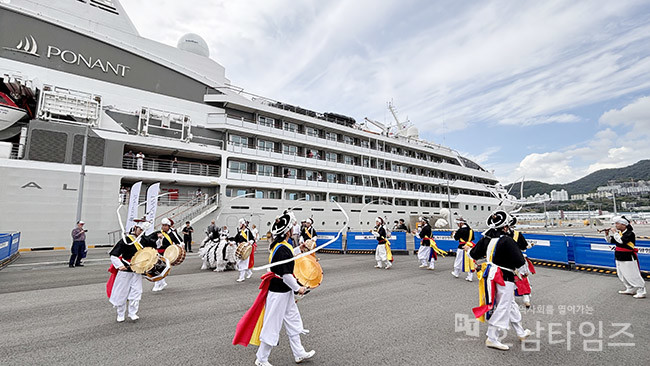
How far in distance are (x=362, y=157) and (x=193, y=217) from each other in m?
20.2

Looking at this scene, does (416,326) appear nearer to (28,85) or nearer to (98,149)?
(98,149)

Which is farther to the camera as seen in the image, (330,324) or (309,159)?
(309,159)

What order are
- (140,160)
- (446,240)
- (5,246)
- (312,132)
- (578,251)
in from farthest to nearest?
(312,132) < (140,160) < (446,240) < (5,246) < (578,251)

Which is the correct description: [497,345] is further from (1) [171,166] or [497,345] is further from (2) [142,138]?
(1) [171,166]

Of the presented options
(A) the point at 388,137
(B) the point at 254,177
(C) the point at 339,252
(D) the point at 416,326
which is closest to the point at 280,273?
(D) the point at 416,326

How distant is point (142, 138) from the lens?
20.4 metres

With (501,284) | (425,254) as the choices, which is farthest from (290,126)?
(501,284)

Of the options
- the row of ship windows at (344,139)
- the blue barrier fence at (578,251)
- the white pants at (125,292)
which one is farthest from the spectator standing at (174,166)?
the blue barrier fence at (578,251)

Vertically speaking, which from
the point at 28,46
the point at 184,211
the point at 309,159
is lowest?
the point at 184,211

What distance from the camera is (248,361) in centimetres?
357

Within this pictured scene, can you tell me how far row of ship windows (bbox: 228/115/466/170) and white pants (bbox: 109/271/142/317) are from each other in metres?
22.2

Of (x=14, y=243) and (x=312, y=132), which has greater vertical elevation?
(x=312, y=132)

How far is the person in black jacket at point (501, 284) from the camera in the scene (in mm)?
4031

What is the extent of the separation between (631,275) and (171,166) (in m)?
25.1
